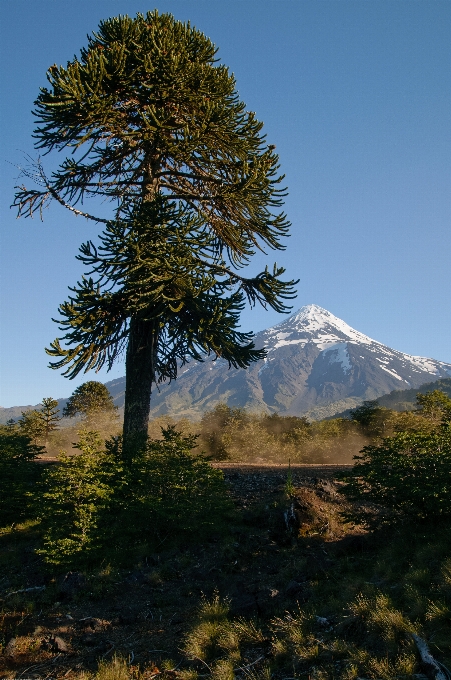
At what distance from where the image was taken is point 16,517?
35.7 feet

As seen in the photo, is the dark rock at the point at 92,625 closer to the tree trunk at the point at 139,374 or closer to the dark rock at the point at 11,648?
the dark rock at the point at 11,648

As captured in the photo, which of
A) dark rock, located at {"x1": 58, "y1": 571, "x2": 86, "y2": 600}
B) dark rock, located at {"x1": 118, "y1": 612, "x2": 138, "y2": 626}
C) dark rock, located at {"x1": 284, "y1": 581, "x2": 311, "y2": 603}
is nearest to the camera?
dark rock, located at {"x1": 284, "y1": 581, "x2": 311, "y2": 603}

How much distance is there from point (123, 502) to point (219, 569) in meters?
2.46

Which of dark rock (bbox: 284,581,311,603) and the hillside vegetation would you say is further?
dark rock (bbox: 284,581,311,603)

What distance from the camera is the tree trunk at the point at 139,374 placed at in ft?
39.4

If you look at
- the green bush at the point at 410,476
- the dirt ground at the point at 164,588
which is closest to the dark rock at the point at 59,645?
the dirt ground at the point at 164,588

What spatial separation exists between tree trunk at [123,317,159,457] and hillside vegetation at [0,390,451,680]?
1615 mm

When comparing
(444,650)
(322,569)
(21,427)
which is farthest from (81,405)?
(444,650)

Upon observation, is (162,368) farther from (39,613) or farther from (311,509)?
(39,613)

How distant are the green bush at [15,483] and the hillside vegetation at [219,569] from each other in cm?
4

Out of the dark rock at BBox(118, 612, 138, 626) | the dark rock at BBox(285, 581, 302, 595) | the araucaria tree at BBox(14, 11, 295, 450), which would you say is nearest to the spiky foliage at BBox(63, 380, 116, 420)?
the araucaria tree at BBox(14, 11, 295, 450)

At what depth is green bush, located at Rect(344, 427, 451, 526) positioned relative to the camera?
6977 millimetres

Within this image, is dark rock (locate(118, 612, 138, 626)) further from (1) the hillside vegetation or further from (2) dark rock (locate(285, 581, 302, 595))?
(2) dark rock (locate(285, 581, 302, 595))

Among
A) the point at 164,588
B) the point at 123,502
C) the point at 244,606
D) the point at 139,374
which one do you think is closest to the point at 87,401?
the point at 139,374
